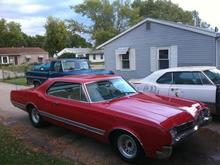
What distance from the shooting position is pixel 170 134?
4.52m

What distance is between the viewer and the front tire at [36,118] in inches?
292

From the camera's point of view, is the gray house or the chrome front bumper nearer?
the chrome front bumper

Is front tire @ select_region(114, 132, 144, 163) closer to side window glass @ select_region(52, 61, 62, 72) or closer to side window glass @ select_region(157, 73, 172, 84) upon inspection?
side window glass @ select_region(157, 73, 172, 84)

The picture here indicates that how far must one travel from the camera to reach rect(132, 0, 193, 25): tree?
6053 cm

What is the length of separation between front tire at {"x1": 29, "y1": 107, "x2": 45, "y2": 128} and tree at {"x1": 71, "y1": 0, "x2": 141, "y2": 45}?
1716 inches

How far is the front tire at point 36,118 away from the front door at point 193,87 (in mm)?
3518

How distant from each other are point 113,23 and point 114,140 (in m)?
48.2

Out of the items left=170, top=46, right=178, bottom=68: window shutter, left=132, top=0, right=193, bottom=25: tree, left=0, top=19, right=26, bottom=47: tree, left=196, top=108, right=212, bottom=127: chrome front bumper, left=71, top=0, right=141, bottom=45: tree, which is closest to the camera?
left=196, top=108, right=212, bottom=127: chrome front bumper

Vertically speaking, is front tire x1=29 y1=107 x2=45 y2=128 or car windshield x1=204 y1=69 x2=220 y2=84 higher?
car windshield x1=204 y1=69 x2=220 y2=84

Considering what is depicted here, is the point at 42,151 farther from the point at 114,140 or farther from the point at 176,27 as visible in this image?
the point at 176,27

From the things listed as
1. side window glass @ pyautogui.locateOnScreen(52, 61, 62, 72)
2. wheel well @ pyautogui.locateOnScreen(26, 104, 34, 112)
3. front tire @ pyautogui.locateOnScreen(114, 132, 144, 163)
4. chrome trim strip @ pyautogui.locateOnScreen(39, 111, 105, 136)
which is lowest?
front tire @ pyautogui.locateOnScreen(114, 132, 144, 163)

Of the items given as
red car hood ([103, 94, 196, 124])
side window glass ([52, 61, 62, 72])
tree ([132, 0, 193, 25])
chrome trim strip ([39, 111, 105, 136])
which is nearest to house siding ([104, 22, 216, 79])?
side window glass ([52, 61, 62, 72])

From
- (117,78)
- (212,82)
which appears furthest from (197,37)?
(117,78)

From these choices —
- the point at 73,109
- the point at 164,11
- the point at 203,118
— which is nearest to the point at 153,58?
the point at 203,118
